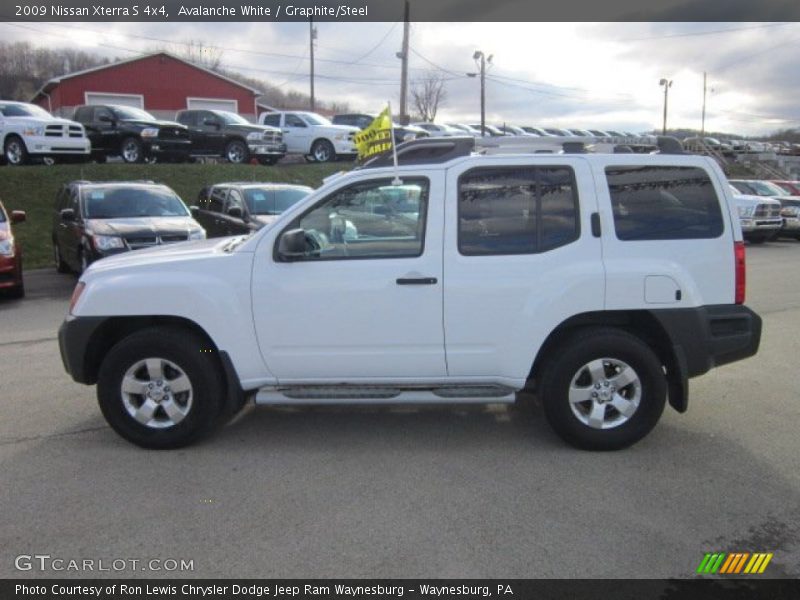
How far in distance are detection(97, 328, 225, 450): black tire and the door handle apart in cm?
141

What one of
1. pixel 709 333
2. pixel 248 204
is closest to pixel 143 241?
pixel 248 204

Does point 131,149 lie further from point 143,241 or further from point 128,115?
point 143,241

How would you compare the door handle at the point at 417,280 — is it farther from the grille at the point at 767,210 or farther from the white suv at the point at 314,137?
the white suv at the point at 314,137

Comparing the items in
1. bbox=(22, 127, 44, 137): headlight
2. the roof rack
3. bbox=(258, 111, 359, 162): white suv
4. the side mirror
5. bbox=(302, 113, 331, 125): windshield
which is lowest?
the side mirror

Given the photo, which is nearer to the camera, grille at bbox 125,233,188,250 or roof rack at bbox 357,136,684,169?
roof rack at bbox 357,136,684,169

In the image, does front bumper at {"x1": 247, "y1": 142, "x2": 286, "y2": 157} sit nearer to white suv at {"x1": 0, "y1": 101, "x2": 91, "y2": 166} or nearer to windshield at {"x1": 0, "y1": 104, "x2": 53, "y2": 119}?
white suv at {"x1": 0, "y1": 101, "x2": 91, "y2": 166}

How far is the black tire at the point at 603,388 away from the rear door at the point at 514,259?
20cm

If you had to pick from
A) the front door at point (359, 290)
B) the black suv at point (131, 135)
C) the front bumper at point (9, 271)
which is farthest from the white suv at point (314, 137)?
the front door at point (359, 290)

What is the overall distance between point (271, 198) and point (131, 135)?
10.4 meters

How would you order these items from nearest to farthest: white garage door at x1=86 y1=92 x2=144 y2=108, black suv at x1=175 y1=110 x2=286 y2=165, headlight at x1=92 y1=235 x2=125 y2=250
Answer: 1. headlight at x1=92 y1=235 x2=125 y2=250
2. black suv at x1=175 y1=110 x2=286 y2=165
3. white garage door at x1=86 y1=92 x2=144 y2=108

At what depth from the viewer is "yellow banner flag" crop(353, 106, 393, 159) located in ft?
17.6

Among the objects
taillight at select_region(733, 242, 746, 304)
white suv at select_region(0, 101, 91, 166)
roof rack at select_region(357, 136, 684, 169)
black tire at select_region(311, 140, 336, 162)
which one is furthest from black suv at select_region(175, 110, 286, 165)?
taillight at select_region(733, 242, 746, 304)

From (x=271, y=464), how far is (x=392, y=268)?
150cm

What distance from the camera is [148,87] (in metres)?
41.9
